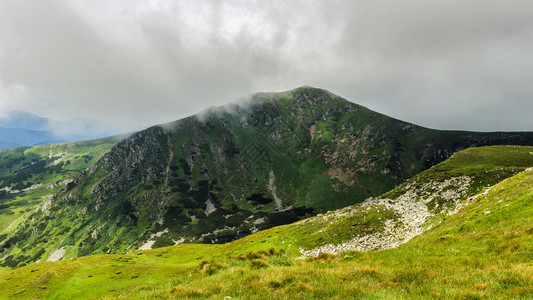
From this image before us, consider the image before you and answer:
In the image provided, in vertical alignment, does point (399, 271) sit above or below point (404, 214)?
above

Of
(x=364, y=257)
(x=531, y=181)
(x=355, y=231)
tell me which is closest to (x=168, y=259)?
(x=355, y=231)

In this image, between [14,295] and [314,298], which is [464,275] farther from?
[14,295]

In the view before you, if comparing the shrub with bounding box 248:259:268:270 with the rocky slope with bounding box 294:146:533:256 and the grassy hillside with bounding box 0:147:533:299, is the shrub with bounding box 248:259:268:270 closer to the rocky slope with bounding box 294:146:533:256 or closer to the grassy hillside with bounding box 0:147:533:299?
the grassy hillside with bounding box 0:147:533:299

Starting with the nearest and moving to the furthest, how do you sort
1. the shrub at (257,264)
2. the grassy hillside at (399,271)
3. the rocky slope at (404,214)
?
the grassy hillside at (399,271) < the shrub at (257,264) < the rocky slope at (404,214)

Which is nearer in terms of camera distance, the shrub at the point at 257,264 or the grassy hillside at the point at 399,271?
the grassy hillside at the point at 399,271

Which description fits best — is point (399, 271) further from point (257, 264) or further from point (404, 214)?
point (404, 214)

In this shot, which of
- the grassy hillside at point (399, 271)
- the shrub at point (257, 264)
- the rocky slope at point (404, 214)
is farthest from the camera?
the rocky slope at point (404, 214)

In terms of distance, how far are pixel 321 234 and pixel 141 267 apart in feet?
164

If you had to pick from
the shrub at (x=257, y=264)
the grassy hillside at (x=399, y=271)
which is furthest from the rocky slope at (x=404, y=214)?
the shrub at (x=257, y=264)

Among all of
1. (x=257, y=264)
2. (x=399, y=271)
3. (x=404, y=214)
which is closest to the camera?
(x=399, y=271)

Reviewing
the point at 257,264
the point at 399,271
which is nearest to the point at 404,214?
the point at 399,271

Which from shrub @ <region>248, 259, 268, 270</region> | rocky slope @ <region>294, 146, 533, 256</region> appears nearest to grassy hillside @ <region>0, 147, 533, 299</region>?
shrub @ <region>248, 259, 268, 270</region>

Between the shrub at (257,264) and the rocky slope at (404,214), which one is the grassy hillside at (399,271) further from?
the rocky slope at (404,214)

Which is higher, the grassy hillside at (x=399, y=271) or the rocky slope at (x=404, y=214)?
the grassy hillside at (x=399, y=271)
